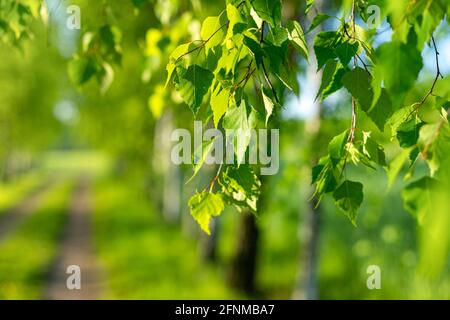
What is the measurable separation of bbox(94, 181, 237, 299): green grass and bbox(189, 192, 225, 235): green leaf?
18.0 ft

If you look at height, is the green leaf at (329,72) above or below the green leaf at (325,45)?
below

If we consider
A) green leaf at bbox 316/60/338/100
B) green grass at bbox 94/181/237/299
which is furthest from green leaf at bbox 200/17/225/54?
green grass at bbox 94/181/237/299

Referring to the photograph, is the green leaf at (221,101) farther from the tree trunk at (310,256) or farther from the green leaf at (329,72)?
the tree trunk at (310,256)

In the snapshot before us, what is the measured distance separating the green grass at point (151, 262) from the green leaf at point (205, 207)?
5.48 metres

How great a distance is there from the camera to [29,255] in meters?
9.97

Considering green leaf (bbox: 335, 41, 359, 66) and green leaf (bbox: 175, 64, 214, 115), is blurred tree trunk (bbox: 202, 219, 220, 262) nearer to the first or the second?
green leaf (bbox: 175, 64, 214, 115)

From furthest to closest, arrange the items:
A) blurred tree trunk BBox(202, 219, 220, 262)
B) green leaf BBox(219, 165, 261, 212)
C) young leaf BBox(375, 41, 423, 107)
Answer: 1. blurred tree trunk BBox(202, 219, 220, 262)
2. green leaf BBox(219, 165, 261, 212)
3. young leaf BBox(375, 41, 423, 107)

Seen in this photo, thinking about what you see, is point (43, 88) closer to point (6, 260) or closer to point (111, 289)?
point (6, 260)

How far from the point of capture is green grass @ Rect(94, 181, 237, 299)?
7.38 meters

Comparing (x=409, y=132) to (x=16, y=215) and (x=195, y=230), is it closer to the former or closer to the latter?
(x=195, y=230)

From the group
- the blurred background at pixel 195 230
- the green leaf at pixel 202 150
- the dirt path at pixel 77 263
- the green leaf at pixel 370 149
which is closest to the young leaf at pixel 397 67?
the blurred background at pixel 195 230

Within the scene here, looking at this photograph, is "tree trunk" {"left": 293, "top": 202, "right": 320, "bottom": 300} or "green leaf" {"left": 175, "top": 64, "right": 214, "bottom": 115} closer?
"green leaf" {"left": 175, "top": 64, "right": 214, "bottom": 115}

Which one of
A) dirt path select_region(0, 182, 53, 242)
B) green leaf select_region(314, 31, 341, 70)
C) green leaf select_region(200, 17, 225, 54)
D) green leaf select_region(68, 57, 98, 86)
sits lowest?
green leaf select_region(314, 31, 341, 70)

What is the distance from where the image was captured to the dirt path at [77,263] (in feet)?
25.8
